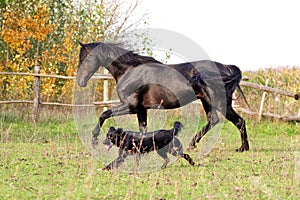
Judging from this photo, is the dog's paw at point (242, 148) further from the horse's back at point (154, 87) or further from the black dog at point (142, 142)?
the black dog at point (142, 142)

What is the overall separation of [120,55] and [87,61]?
0.50m

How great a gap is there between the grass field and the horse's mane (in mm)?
1514

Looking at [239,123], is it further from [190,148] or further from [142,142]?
[142,142]

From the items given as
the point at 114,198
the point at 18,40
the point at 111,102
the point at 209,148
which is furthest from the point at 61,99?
the point at 114,198

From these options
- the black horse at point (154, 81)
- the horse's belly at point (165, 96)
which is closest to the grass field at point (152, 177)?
the black horse at point (154, 81)

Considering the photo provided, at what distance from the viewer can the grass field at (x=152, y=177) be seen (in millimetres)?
4863

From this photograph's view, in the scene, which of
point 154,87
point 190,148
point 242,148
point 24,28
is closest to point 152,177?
point 154,87

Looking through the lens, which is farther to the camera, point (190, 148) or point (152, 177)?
point (190, 148)

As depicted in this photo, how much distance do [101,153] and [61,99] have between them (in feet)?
29.7

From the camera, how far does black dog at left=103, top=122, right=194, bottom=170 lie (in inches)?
251

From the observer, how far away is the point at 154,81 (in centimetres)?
794

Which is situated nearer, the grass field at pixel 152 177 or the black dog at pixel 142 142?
the grass field at pixel 152 177

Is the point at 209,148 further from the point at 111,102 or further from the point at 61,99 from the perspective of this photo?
the point at 61,99

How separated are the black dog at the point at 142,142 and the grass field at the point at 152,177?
24cm
